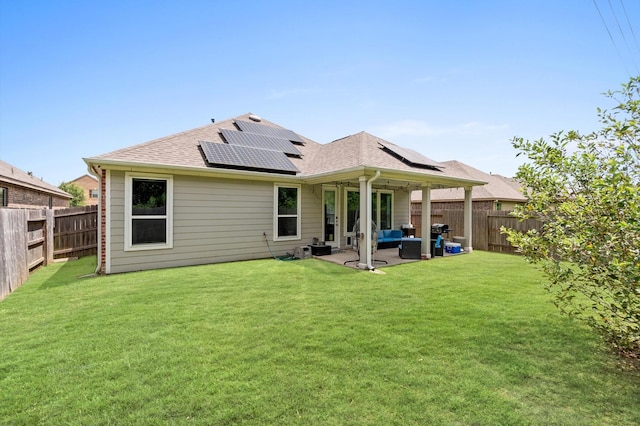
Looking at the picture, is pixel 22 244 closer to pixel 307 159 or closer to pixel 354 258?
pixel 307 159

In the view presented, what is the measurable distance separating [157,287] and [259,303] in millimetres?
2434

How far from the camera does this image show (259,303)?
485 cm

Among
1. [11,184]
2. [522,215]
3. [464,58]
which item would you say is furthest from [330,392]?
[11,184]

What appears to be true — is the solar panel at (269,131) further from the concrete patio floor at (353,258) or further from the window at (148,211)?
the concrete patio floor at (353,258)

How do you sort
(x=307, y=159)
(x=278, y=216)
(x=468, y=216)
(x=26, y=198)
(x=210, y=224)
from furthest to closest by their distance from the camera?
(x=26, y=198) → (x=468, y=216) → (x=307, y=159) → (x=278, y=216) → (x=210, y=224)

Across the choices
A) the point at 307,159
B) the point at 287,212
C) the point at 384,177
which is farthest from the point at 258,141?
the point at 384,177

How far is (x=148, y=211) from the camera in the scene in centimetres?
745

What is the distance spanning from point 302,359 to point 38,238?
924 cm

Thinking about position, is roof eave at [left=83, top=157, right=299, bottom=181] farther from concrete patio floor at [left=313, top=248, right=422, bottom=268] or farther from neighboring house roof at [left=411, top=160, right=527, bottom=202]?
neighboring house roof at [left=411, top=160, right=527, bottom=202]

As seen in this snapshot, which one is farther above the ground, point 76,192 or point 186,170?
point 76,192

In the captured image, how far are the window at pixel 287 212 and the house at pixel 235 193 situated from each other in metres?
0.03

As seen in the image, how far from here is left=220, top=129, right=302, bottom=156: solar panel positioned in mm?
10023

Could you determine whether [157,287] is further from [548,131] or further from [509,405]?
[548,131]

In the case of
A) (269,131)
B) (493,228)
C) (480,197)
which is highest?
(269,131)
